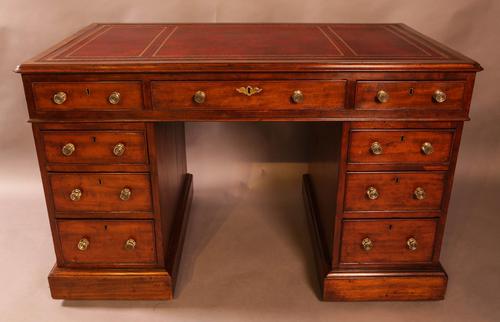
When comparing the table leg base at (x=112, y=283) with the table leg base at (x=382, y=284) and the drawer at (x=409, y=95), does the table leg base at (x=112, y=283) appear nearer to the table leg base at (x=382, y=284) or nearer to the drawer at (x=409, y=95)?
the table leg base at (x=382, y=284)

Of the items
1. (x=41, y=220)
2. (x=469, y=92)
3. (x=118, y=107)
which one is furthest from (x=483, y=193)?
(x=41, y=220)

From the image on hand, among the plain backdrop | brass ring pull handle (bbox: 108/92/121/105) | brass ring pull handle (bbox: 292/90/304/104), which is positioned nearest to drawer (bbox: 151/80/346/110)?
brass ring pull handle (bbox: 292/90/304/104)

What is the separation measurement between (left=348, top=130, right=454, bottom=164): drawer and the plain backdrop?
0.62 m

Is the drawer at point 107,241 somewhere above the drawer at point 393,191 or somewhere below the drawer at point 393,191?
below

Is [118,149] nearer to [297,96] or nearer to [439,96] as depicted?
[297,96]

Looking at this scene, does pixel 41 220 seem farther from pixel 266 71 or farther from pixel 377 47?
pixel 377 47

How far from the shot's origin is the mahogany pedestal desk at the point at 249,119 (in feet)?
5.96

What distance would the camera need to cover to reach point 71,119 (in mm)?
1866

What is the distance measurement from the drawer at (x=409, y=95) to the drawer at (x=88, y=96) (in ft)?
2.57

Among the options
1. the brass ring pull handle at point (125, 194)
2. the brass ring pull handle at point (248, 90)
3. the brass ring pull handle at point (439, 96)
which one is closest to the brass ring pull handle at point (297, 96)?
the brass ring pull handle at point (248, 90)

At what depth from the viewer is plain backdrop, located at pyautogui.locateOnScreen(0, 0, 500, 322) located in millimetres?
2137

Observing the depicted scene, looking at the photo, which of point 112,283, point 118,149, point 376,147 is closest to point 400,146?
point 376,147

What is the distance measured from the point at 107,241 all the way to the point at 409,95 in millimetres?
1264

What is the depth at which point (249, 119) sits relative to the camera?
1882 millimetres
